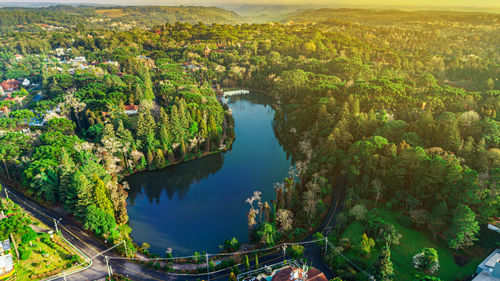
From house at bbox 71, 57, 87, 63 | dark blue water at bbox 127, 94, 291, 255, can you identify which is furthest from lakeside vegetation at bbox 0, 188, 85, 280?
house at bbox 71, 57, 87, 63

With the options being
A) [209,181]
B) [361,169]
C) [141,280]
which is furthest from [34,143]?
[361,169]

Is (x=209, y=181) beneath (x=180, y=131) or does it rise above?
beneath

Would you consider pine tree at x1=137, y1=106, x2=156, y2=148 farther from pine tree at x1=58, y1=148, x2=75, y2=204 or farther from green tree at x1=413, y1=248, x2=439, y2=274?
green tree at x1=413, y1=248, x2=439, y2=274

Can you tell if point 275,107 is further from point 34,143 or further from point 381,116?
point 34,143

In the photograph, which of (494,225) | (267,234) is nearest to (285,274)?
(267,234)

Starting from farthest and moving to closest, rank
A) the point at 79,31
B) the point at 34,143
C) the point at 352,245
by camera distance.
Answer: the point at 79,31 < the point at 34,143 < the point at 352,245
